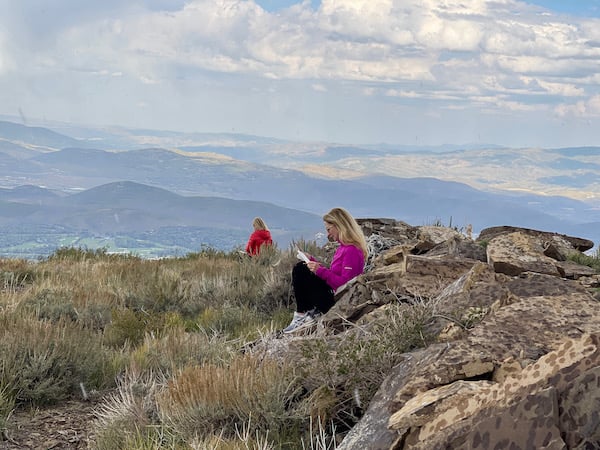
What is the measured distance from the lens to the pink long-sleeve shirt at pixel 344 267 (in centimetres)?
746

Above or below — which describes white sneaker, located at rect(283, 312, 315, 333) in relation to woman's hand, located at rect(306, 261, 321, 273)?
below

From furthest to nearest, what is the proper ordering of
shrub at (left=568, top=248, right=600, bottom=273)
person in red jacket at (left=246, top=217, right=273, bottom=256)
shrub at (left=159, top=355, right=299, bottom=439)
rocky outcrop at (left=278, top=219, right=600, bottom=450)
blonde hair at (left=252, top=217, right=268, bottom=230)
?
blonde hair at (left=252, top=217, right=268, bottom=230) < person in red jacket at (left=246, top=217, right=273, bottom=256) < shrub at (left=568, top=248, right=600, bottom=273) < shrub at (left=159, top=355, right=299, bottom=439) < rocky outcrop at (left=278, top=219, right=600, bottom=450)

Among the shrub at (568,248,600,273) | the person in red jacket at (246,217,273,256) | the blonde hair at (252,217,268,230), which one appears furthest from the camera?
the blonde hair at (252,217,268,230)

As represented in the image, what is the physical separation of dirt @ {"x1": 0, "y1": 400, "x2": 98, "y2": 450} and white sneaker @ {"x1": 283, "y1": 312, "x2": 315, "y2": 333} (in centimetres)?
208

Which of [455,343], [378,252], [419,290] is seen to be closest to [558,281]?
[419,290]

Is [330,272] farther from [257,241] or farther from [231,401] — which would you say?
[257,241]

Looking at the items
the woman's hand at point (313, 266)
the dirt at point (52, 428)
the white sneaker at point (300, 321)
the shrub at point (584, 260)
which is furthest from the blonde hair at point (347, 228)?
the dirt at point (52, 428)

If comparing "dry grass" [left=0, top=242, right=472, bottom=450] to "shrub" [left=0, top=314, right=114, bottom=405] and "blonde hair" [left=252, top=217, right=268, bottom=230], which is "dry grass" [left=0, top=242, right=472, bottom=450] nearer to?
"shrub" [left=0, top=314, right=114, bottom=405]

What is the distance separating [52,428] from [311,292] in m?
3.09

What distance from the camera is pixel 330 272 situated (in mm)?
7512

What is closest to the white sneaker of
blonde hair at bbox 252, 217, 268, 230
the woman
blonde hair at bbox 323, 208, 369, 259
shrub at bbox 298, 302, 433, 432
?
the woman

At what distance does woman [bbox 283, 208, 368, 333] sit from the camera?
7.27m

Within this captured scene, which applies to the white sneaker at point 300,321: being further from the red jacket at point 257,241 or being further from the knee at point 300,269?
the red jacket at point 257,241

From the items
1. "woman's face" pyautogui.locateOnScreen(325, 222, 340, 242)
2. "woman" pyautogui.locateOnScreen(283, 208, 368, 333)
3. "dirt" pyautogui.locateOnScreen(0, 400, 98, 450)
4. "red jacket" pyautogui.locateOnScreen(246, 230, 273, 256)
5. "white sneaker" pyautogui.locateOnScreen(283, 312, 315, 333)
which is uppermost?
"woman's face" pyautogui.locateOnScreen(325, 222, 340, 242)
